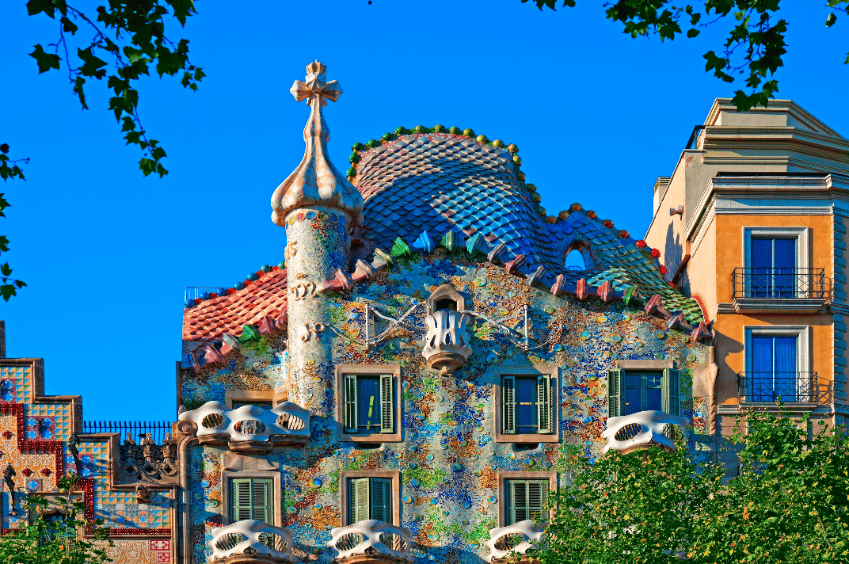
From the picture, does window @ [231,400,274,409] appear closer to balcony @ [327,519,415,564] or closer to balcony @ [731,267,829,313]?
balcony @ [327,519,415,564]

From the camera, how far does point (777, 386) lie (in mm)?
43031

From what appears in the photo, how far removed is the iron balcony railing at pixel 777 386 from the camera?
42.9 metres

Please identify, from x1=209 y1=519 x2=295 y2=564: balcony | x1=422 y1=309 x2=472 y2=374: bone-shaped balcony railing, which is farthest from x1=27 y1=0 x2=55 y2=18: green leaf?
x1=422 y1=309 x2=472 y2=374: bone-shaped balcony railing

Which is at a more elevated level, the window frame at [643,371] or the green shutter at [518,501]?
the window frame at [643,371]

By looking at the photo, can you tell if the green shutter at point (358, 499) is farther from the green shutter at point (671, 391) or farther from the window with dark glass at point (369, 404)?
the green shutter at point (671, 391)

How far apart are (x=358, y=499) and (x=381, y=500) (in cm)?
47

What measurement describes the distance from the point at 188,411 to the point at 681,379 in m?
10.2

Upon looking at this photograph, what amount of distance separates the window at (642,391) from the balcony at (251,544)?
7.35 m

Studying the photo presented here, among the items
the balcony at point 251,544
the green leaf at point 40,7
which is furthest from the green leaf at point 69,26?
the balcony at point 251,544

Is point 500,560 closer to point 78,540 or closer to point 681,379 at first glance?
point 681,379

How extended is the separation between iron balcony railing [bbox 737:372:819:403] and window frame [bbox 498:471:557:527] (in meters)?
4.30

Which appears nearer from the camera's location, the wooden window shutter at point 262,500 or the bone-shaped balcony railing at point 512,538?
the bone-shaped balcony railing at point 512,538

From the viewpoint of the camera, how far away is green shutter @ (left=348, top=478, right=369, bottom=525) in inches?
1658

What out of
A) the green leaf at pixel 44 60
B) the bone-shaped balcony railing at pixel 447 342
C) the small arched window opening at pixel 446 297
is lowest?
the bone-shaped balcony railing at pixel 447 342
